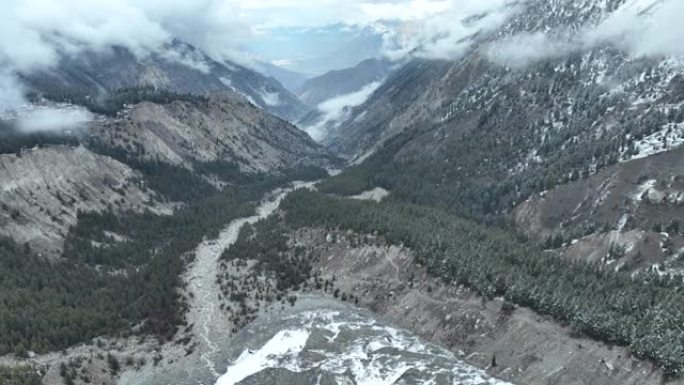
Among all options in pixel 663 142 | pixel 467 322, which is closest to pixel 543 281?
pixel 467 322

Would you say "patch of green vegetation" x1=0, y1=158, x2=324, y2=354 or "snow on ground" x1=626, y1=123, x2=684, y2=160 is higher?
"snow on ground" x1=626, y1=123, x2=684, y2=160

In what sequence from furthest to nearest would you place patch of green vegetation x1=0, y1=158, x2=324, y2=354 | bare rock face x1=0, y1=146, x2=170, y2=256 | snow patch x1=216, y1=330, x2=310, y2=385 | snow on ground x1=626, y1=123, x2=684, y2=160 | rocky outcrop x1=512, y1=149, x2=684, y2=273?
snow on ground x1=626, y1=123, x2=684, y2=160
bare rock face x1=0, y1=146, x2=170, y2=256
rocky outcrop x1=512, y1=149, x2=684, y2=273
patch of green vegetation x1=0, y1=158, x2=324, y2=354
snow patch x1=216, y1=330, x2=310, y2=385

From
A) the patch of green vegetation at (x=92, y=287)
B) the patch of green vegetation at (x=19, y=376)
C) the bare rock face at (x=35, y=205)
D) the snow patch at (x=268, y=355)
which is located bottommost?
the snow patch at (x=268, y=355)

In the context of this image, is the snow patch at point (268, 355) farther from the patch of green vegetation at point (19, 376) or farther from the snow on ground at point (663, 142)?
the snow on ground at point (663, 142)

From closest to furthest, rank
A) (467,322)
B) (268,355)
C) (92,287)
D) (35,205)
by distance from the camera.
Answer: (268,355), (467,322), (92,287), (35,205)

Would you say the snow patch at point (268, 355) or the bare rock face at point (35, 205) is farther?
the bare rock face at point (35, 205)

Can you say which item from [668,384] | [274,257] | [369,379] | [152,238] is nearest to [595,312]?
[668,384]

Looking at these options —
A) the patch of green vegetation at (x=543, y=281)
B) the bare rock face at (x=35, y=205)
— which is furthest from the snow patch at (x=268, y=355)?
the bare rock face at (x=35, y=205)

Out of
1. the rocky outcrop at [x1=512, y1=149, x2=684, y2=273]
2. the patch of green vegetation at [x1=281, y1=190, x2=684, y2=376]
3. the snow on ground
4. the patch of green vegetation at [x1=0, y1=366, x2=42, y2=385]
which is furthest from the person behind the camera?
the snow on ground

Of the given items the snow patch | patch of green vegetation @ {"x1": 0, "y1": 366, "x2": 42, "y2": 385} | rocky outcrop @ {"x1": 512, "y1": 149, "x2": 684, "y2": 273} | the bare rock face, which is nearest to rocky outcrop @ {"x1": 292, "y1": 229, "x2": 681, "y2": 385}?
the snow patch

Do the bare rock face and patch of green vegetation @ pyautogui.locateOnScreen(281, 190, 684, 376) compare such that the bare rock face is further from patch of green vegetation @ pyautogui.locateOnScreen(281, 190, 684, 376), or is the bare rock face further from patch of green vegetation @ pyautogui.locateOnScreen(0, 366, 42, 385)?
patch of green vegetation @ pyautogui.locateOnScreen(0, 366, 42, 385)

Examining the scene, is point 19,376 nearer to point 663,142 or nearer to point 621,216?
point 621,216
